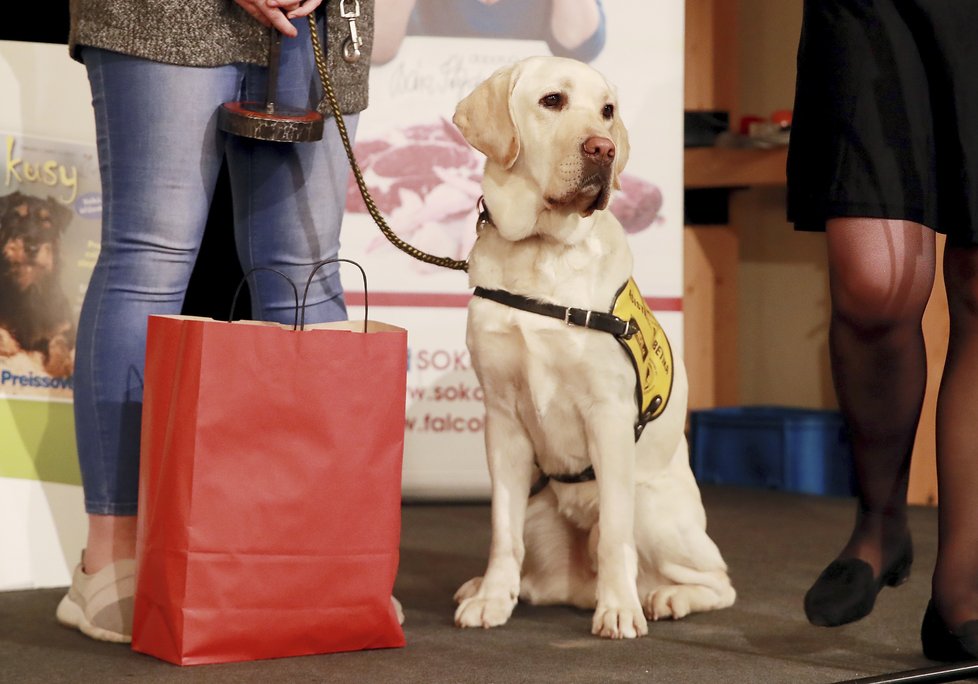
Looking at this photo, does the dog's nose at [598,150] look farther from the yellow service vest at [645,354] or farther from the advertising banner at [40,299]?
the advertising banner at [40,299]

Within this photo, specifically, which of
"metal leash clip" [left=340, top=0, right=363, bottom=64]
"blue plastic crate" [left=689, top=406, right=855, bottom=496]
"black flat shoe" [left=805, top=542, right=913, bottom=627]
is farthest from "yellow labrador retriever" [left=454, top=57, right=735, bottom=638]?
"blue plastic crate" [left=689, top=406, right=855, bottom=496]

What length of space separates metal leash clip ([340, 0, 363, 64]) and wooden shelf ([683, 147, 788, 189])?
217 cm

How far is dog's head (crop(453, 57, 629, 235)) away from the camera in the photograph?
79.2 inches

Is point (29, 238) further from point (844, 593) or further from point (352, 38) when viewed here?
point (844, 593)

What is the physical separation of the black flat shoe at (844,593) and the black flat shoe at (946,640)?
0.31 ft

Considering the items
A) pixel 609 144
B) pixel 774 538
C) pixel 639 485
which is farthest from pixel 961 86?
pixel 774 538

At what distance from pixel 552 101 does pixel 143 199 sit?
0.69m

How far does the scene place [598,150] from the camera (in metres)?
1.99

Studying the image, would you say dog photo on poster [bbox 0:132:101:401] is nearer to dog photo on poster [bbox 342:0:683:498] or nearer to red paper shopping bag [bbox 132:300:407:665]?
red paper shopping bag [bbox 132:300:407:665]

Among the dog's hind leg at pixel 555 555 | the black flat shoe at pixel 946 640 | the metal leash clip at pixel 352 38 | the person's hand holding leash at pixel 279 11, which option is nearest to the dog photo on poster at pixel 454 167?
the dog's hind leg at pixel 555 555

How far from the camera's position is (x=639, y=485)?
2201mm

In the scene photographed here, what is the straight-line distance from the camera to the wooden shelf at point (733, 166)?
3945mm

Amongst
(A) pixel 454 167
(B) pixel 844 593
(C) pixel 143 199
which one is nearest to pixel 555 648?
(B) pixel 844 593

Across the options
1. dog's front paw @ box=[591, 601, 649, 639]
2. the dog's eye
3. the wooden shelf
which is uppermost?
the dog's eye
